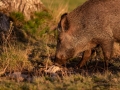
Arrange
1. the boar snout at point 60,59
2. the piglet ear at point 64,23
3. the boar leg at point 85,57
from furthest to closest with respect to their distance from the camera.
Result: the boar leg at point 85,57 → the boar snout at point 60,59 → the piglet ear at point 64,23

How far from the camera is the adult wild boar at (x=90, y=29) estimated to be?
28.4ft

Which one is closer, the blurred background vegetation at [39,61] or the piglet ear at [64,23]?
the blurred background vegetation at [39,61]

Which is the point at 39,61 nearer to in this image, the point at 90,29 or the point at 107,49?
the point at 90,29

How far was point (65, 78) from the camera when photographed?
7.15 m

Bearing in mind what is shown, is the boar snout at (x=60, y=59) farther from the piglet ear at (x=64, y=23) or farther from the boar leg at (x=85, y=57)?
the piglet ear at (x=64, y=23)

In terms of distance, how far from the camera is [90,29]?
8703 millimetres

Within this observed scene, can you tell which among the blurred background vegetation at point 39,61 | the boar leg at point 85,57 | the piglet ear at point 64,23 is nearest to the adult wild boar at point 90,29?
the piglet ear at point 64,23

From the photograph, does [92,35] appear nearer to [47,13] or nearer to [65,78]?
[65,78]

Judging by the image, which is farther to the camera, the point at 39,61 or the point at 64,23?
the point at 39,61

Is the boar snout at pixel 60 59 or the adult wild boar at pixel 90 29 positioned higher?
the adult wild boar at pixel 90 29

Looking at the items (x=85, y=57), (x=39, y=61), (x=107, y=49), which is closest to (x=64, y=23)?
(x=85, y=57)

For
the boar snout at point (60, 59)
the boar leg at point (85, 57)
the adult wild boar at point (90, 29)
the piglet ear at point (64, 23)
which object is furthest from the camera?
the boar leg at point (85, 57)

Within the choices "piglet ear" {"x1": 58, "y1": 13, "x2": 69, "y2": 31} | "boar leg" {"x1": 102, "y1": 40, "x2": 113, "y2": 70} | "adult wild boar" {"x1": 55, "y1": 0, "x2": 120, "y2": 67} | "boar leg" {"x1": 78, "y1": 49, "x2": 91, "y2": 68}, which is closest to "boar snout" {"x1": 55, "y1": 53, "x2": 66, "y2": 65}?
"adult wild boar" {"x1": 55, "y1": 0, "x2": 120, "y2": 67}

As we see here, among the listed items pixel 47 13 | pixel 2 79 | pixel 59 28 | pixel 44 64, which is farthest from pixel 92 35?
pixel 47 13
